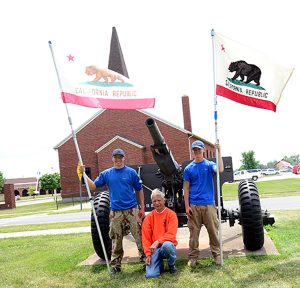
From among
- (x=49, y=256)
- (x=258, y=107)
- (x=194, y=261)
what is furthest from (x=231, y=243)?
(x=49, y=256)

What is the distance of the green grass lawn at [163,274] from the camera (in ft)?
17.9

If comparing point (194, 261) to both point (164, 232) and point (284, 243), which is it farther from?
point (284, 243)

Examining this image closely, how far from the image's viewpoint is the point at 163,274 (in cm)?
600

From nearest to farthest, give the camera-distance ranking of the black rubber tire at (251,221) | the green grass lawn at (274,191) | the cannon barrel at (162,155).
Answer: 1. the black rubber tire at (251,221)
2. the cannon barrel at (162,155)
3. the green grass lawn at (274,191)

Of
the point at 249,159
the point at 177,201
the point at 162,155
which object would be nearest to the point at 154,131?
the point at 162,155

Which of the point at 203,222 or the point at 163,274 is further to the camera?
the point at 203,222

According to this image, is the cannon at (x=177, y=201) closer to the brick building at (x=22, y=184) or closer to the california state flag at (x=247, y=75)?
the california state flag at (x=247, y=75)

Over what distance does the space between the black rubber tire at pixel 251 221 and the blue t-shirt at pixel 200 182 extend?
0.76m

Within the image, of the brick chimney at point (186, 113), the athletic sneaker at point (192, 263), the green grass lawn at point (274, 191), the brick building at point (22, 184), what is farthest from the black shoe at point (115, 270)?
the brick building at point (22, 184)

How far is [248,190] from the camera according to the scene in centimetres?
718

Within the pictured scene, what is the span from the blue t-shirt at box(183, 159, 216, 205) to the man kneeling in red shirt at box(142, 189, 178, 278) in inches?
20.6

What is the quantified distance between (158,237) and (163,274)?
526mm

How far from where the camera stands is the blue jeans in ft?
19.2

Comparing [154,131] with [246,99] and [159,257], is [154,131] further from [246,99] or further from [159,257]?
[159,257]
